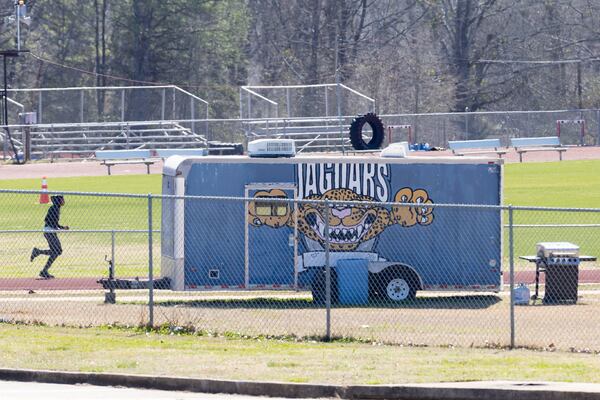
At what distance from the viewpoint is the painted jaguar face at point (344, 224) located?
18.3 meters

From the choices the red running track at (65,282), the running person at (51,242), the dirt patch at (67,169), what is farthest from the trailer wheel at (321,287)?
the dirt patch at (67,169)

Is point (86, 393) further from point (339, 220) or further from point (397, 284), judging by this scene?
point (339, 220)

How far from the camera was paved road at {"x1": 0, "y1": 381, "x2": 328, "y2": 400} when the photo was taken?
11.0 m

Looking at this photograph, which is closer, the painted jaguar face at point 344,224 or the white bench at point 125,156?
the painted jaguar face at point 344,224

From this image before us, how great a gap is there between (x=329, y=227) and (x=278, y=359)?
5771 millimetres

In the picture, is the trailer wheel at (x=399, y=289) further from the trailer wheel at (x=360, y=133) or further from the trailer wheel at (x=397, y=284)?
the trailer wheel at (x=360, y=133)

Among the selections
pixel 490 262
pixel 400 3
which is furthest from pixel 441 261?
pixel 400 3

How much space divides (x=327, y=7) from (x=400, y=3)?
795 cm

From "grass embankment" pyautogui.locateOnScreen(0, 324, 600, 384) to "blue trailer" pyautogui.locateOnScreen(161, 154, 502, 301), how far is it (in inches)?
155

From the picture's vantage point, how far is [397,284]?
18.0 metres

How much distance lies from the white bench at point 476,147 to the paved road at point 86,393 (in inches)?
1405

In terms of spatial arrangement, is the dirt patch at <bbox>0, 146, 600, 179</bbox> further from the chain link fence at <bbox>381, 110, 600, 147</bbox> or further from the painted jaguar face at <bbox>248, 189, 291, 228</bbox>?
the painted jaguar face at <bbox>248, 189, 291, 228</bbox>

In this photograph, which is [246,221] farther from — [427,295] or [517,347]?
[517,347]

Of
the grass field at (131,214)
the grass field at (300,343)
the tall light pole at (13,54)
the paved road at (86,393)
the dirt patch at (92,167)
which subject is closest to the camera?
the paved road at (86,393)
